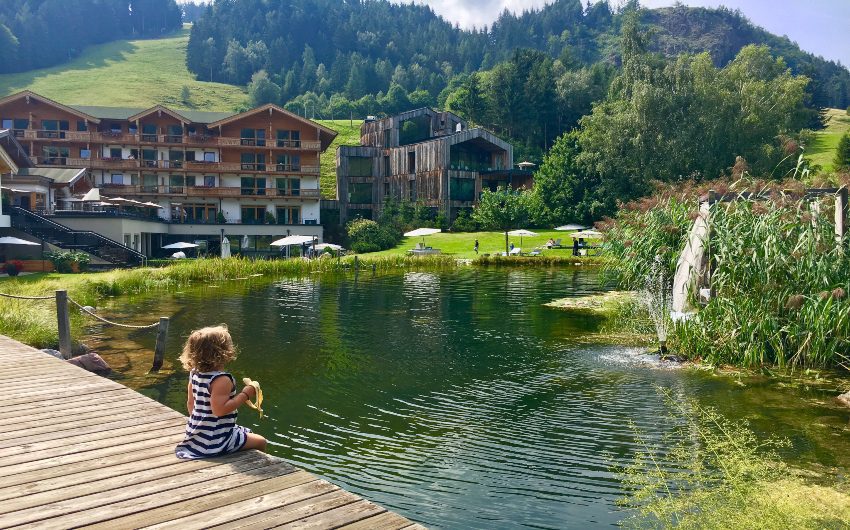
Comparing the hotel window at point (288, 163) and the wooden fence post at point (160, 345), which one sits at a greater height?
the hotel window at point (288, 163)

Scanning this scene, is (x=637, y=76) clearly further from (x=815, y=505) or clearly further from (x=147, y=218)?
(x=815, y=505)

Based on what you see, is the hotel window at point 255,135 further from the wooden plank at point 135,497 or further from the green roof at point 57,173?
the wooden plank at point 135,497

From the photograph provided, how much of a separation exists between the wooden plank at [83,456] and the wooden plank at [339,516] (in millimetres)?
2733

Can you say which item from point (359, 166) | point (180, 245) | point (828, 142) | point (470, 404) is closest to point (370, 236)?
point (180, 245)

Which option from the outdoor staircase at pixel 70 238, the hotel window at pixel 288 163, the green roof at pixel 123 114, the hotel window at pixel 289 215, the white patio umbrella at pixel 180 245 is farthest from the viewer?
the hotel window at pixel 289 215

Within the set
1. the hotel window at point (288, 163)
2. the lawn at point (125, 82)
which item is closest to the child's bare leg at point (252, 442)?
the hotel window at point (288, 163)

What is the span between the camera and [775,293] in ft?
46.8

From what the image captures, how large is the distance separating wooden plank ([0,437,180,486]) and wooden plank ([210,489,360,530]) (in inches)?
82.3

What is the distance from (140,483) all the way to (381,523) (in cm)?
235

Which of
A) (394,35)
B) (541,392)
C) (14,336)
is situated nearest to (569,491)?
(541,392)

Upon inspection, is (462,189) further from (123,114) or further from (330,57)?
(330,57)

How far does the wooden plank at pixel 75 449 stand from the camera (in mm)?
6828

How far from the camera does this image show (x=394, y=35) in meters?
198

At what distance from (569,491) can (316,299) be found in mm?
22747
